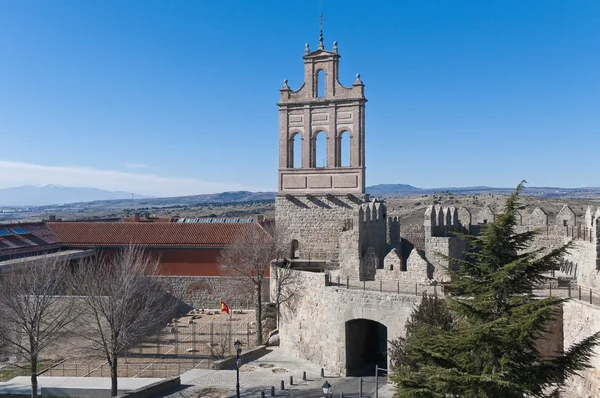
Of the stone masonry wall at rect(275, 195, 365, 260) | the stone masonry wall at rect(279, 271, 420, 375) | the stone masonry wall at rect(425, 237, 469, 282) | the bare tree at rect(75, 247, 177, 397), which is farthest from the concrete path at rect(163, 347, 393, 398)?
the stone masonry wall at rect(275, 195, 365, 260)

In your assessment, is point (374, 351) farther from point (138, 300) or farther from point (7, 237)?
point (7, 237)

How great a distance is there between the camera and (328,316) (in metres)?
23.1

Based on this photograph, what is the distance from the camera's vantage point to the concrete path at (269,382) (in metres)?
20.5

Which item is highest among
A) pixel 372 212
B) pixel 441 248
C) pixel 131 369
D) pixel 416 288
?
pixel 372 212

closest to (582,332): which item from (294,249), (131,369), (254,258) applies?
(294,249)

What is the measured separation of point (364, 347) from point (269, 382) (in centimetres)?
458

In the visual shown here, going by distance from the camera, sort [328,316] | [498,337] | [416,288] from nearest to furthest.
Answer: [498,337]
[416,288]
[328,316]

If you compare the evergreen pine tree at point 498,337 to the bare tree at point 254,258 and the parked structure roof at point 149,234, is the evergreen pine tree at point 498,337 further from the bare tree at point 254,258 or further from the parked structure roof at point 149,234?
the parked structure roof at point 149,234

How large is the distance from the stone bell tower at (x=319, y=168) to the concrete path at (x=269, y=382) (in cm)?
655

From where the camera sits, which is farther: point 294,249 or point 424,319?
point 294,249

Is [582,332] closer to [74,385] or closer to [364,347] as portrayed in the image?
[364,347]

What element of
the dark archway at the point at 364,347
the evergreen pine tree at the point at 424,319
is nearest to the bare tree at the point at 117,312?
the dark archway at the point at 364,347

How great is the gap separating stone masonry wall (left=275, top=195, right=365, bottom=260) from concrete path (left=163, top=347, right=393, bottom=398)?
6513mm

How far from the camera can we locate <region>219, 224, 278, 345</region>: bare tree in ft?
95.3
